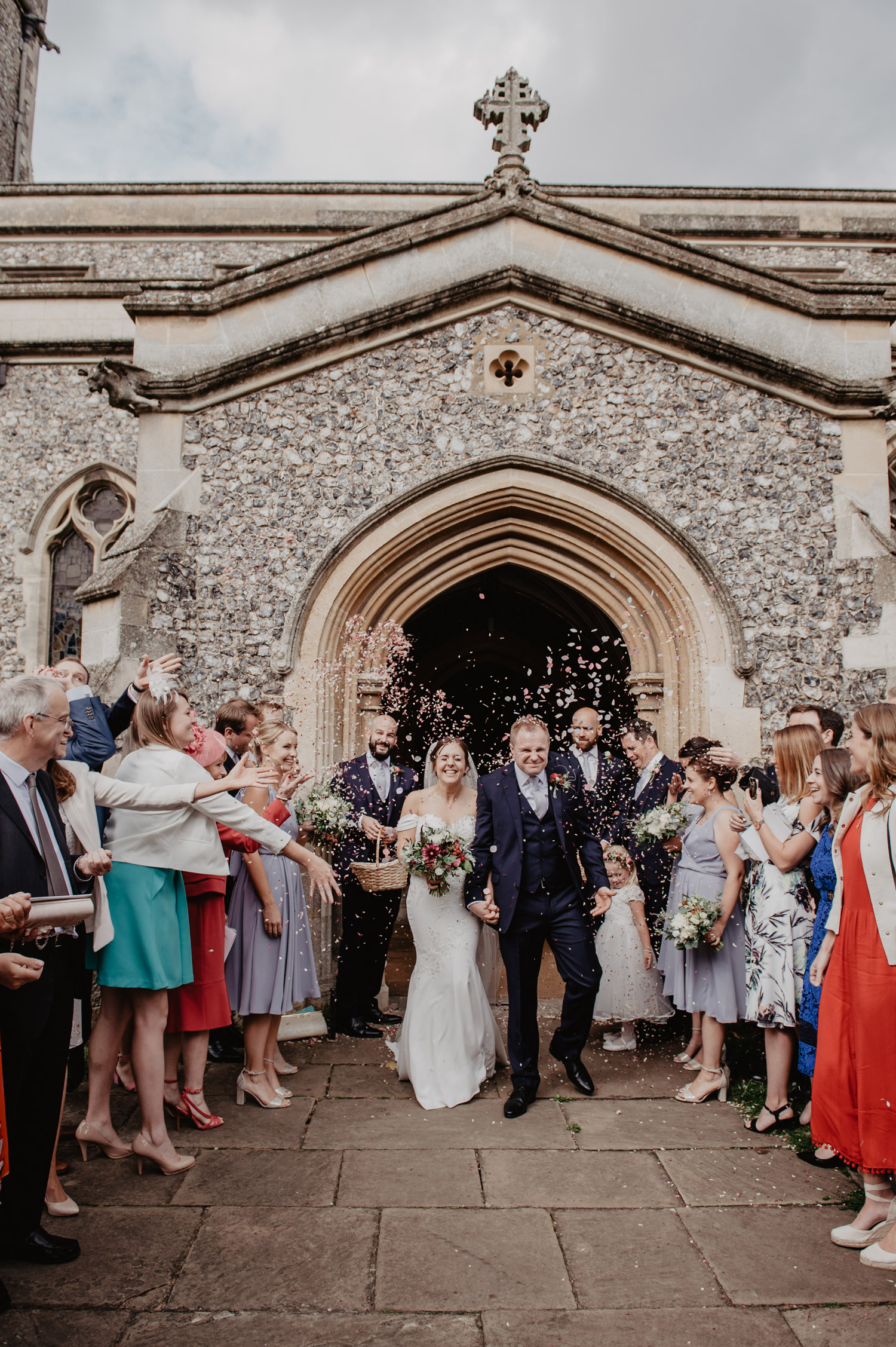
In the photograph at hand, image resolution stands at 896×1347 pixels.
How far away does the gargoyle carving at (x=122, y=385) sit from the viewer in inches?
272

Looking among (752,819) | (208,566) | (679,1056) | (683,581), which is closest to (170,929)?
(752,819)

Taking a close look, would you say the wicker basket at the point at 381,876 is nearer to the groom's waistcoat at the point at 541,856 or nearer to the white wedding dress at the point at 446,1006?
the white wedding dress at the point at 446,1006

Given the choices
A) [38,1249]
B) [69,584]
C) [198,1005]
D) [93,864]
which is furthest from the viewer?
[69,584]

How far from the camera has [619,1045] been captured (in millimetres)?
5430

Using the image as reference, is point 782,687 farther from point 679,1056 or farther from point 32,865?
point 32,865

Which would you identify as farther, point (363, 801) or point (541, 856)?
point (363, 801)

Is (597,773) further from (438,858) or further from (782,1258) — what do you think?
(782,1258)

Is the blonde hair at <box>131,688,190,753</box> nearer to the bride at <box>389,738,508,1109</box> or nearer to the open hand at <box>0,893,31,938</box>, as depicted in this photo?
the open hand at <box>0,893,31,938</box>

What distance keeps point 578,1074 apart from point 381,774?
2.28 metres

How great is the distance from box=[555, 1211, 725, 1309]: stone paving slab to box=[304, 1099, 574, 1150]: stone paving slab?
26.2 inches

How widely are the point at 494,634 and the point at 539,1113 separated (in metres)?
8.84

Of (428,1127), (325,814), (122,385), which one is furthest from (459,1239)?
(122,385)

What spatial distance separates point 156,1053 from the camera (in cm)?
372

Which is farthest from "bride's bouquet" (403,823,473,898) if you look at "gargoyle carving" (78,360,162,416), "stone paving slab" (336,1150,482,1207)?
"gargoyle carving" (78,360,162,416)
